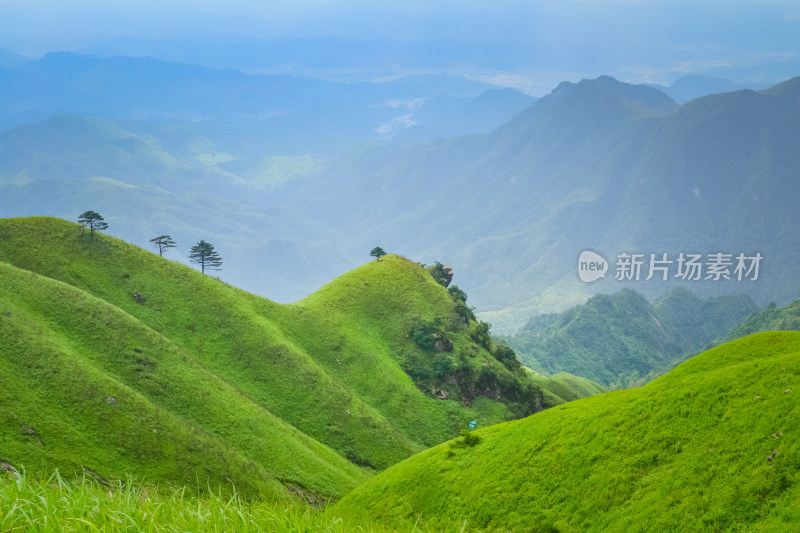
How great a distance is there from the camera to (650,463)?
38.9 meters

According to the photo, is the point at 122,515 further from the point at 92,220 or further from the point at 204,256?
the point at 204,256

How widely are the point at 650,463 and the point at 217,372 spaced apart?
79.2 m

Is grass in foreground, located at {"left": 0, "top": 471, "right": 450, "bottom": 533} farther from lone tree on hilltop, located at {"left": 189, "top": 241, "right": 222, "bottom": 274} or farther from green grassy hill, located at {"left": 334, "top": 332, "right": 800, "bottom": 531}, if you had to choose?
lone tree on hilltop, located at {"left": 189, "top": 241, "right": 222, "bottom": 274}

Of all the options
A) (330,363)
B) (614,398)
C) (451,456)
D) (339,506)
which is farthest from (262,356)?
(614,398)

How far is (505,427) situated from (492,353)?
9623 centimetres

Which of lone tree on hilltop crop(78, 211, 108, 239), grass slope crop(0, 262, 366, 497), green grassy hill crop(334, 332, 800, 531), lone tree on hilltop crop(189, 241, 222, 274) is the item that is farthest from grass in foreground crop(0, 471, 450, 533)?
lone tree on hilltop crop(189, 241, 222, 274)

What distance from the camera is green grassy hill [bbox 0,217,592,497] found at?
67938 mm

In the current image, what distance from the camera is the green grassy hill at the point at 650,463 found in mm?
32250

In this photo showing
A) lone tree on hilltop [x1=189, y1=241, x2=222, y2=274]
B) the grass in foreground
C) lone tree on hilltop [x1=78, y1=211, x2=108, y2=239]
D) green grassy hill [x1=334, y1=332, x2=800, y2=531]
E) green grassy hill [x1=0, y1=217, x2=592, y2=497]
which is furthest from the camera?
lone tree on hilltop [x1=189, y1=241, x2=222, y2=274]

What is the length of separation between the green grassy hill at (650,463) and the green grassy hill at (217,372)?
89.3ft

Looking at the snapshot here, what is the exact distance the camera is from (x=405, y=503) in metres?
55.7

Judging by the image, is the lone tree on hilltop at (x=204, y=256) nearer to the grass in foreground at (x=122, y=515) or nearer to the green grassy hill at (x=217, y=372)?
the green grassy hill at (x=217, y=372)

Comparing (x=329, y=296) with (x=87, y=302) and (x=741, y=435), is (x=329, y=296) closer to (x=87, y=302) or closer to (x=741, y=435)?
(x=87, y=302)

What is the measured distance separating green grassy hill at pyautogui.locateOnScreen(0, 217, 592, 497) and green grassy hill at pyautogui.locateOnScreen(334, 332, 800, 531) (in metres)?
27.2
